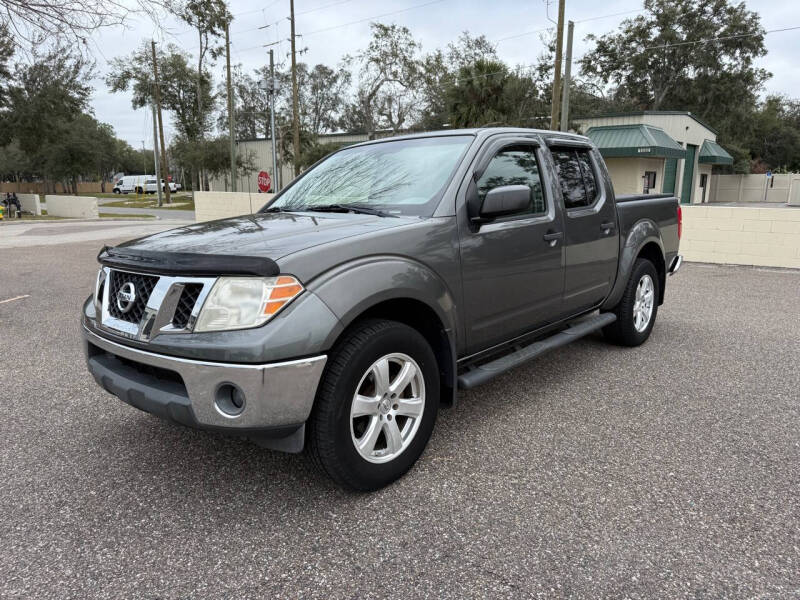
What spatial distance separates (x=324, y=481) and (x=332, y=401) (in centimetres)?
69

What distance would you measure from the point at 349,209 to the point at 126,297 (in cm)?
132

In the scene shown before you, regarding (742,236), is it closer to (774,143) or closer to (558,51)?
(558,51)

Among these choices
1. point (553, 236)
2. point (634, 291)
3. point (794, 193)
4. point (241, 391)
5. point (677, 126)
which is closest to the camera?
point (241, 391)

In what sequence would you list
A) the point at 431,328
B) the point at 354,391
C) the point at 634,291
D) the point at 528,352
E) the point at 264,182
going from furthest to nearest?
the point at 264,182 → the point at 634,291 → the point at 528,352 → the point at 431,328 → the point at 354,391

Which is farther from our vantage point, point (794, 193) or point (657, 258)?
point (794, 193)

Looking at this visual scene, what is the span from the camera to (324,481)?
116 inches

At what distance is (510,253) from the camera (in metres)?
3.49

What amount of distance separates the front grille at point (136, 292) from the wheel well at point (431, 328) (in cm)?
108

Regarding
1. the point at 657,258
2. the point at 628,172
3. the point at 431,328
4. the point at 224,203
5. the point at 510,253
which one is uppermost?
the point at 628,172

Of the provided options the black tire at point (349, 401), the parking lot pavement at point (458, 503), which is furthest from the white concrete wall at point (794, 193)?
the black tire at point (349, 401)

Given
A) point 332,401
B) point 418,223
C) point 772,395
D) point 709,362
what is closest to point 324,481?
point 332,401

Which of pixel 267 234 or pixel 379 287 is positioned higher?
pixel 267 234

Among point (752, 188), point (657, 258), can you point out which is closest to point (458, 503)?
point (657, 258)

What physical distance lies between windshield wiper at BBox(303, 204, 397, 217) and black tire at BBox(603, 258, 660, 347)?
8.81ft
